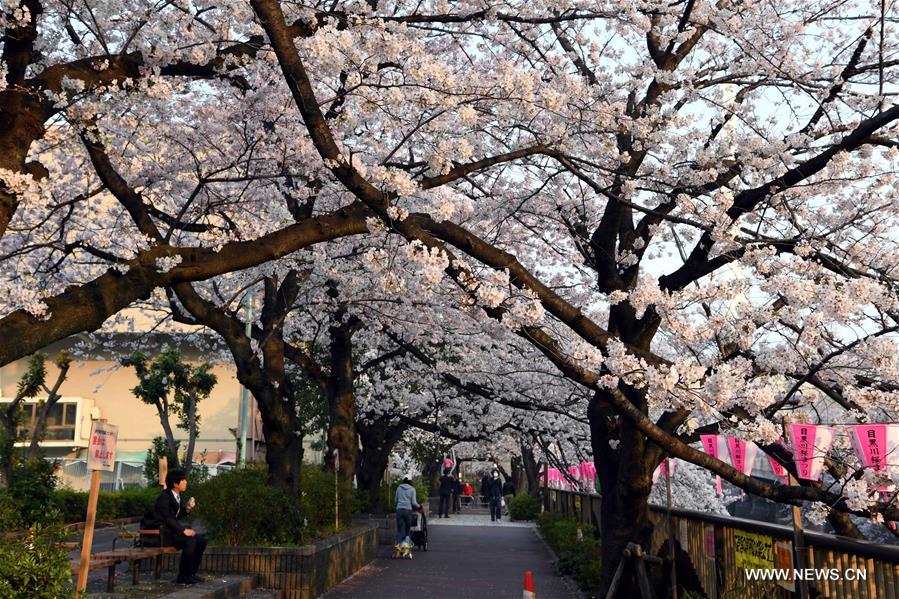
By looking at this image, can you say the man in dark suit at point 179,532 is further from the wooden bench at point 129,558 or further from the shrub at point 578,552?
the shrub at point 578,552

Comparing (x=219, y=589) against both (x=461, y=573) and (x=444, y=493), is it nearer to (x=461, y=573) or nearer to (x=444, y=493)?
(x=461, y=573)

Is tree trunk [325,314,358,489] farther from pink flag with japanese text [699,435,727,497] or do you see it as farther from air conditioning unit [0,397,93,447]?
air conditioning unit [0,397,93,447]

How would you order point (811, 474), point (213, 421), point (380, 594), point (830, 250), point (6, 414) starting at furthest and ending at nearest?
1. point (213, 421)
2. point (6, 414)
3. point (380, 594)
4. point (830, 250)
5. point (811, 474)

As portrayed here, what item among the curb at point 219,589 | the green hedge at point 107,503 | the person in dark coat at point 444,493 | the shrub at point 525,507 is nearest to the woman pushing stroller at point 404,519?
the green hedge at point 107,503

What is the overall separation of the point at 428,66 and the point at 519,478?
6688 centimetres

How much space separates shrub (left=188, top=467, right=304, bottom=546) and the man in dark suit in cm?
78

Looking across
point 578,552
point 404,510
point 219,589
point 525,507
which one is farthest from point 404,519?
point 525,507

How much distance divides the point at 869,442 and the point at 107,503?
21.4m

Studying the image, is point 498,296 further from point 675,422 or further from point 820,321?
point 675,422

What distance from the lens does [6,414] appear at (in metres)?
21.1

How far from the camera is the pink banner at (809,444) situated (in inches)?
308

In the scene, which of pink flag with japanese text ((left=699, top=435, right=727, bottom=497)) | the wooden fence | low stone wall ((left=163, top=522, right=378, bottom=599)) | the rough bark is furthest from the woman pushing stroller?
pink flag with japanese text ((left=699, top=435, right=727, bottom=497))

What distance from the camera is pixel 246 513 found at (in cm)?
1275

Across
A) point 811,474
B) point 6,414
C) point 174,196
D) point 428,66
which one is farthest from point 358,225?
point 6,414
